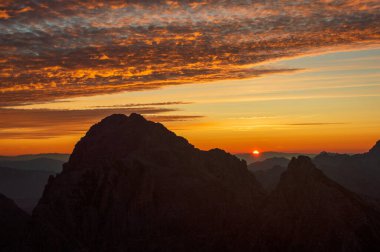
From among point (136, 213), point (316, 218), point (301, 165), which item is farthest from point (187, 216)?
point (316, 218)

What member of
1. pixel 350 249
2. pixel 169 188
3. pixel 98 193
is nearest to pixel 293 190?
pixel 350 249

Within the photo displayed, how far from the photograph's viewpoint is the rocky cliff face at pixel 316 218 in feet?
486

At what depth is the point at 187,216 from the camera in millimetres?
186750

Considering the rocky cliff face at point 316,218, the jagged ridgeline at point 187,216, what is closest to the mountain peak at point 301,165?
the jagged ridgeline at point 187,216

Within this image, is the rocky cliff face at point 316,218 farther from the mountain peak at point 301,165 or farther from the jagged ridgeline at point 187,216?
the mountain peak at point 301,165

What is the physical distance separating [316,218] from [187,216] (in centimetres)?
5522

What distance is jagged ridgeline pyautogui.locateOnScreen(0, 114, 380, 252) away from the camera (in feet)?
508

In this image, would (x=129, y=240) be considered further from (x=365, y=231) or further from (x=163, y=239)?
(x=365, y=231)

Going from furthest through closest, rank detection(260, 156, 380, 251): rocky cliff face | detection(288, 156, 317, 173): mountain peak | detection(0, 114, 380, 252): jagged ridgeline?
1. detection(288, 156, 317, 173): mountain peak
2. detection(0, 114, 380, 252): jagged ridgeline
3. detection(260, 156, 380, 251): rocky cliff face

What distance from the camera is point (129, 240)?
176 metres

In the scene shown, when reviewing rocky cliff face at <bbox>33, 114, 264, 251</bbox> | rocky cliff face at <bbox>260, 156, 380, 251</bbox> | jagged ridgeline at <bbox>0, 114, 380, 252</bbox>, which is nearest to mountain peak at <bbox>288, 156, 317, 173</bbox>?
jagged ridgeline at <bbox>0, 114, 380, 252</bbox>

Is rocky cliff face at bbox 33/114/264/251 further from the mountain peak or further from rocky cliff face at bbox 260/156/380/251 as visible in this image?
the mountain peak

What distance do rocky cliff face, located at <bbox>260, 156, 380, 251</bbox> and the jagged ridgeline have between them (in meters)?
0.34

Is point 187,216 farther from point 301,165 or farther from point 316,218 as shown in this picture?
point 316,218
